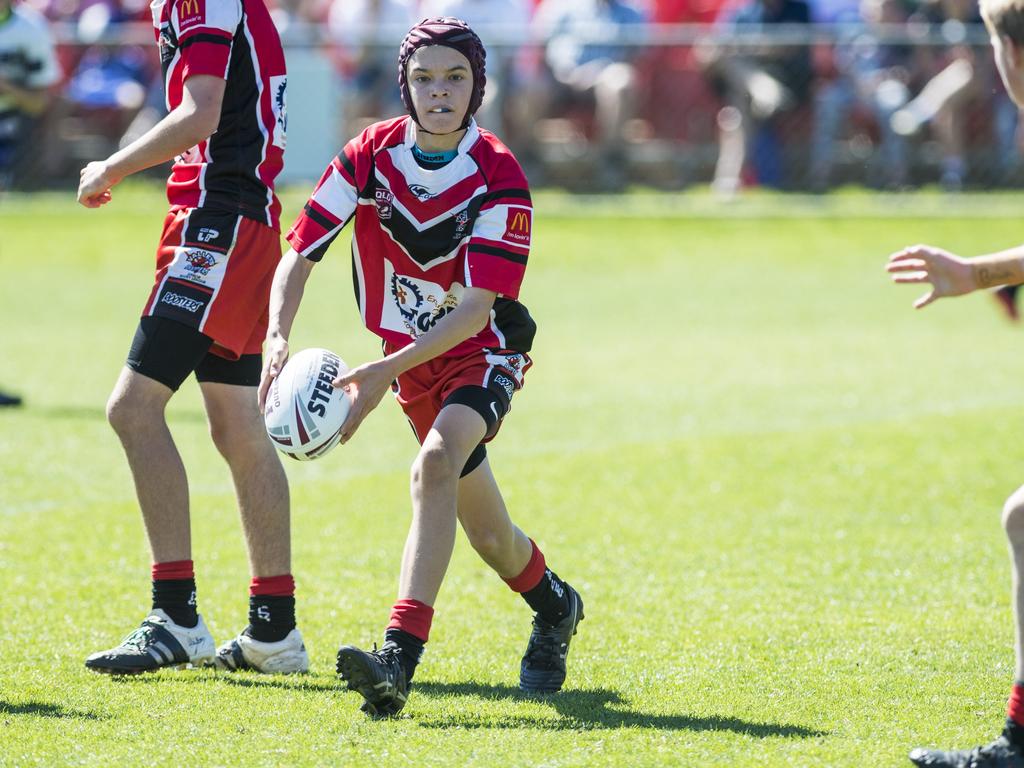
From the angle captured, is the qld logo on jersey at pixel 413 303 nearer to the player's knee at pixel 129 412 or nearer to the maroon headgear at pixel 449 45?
the maroon headgear at pixel 449 45

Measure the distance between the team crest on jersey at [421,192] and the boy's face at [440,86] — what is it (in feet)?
0.62

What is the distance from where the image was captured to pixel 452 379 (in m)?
A: 4.84

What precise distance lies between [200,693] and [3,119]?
8.01 m

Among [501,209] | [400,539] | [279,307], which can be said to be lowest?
[400,539]

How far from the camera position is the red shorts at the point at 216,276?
16.5ft

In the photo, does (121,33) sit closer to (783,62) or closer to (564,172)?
(564,172)

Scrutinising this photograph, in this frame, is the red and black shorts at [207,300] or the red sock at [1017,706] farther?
the red and black shorts at [207,300]

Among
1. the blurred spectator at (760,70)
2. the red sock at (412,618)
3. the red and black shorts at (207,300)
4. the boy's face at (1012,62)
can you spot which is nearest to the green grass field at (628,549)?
the red sock at (412,618)

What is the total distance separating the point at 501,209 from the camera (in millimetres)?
4746

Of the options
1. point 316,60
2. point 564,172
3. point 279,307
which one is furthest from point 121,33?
point 279,307

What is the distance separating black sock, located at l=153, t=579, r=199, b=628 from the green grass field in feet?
0.60

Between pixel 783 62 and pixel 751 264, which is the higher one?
pixel 783 62

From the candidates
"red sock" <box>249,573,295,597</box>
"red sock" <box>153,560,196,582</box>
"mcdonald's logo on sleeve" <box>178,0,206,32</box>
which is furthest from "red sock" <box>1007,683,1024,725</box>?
"mcdonald's logo on sleeve" <box>178,0,206,32</box>

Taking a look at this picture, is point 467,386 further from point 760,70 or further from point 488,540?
point 760,70
